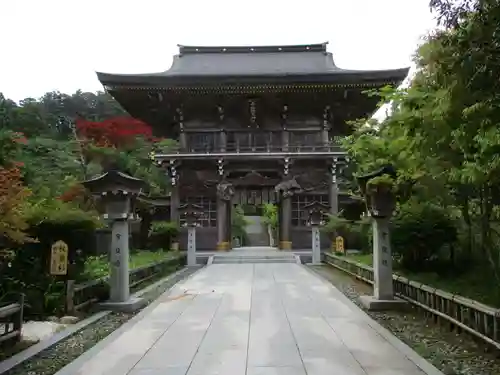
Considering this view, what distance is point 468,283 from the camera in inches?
433

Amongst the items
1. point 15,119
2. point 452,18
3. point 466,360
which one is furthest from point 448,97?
point 15,119

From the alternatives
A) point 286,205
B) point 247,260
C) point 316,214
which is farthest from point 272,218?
point 316,214

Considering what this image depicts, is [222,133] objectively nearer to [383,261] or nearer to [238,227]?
[383,261]

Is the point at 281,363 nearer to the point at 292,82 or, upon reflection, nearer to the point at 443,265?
the point at 443,265

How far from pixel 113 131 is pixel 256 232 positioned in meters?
29.1

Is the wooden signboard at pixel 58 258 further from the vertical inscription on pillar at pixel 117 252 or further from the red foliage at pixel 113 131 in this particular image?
the red foliage at pixel 113 131

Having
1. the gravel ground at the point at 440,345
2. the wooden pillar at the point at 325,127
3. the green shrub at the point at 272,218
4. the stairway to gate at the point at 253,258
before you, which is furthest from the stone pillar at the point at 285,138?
the gravel ground at the point at 440,345

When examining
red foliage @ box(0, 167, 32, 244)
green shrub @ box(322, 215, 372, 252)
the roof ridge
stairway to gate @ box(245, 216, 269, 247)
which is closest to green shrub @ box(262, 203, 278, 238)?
stairway to gate @ box(245, 216, 269, 247)

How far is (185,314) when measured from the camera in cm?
962

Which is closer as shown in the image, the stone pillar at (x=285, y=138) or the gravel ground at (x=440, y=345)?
the gravel ground at (x=440, y=345)

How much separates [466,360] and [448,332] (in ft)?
5.45

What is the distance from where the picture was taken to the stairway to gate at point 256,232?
52969 millimetres

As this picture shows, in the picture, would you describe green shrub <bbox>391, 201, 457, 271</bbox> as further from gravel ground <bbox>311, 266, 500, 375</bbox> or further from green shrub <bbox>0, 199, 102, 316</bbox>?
green shrub <bbox>0, 199, 102, 316</bbox>

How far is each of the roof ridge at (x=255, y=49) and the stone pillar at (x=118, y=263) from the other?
931 inches
